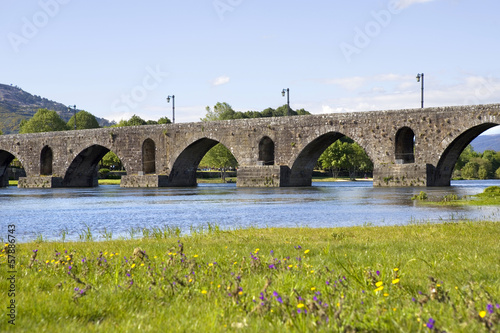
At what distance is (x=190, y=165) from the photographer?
6262 centimetres

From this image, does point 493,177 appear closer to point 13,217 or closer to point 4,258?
point 13,217

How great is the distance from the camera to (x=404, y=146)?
156ft

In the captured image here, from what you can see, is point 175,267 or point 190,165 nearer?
point 175,267

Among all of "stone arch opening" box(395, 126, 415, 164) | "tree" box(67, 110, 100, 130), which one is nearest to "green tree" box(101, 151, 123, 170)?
"tree" box(67, 110, 100, 130)

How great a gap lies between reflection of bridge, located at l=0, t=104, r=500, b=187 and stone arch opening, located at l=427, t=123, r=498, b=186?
93 millimetres

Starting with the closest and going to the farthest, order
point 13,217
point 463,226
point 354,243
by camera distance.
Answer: point 354,243 < point 463,226 < point 13,217

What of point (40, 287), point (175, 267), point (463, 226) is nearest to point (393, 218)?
point (463, 226)

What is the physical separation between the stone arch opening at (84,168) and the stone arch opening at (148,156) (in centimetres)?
665

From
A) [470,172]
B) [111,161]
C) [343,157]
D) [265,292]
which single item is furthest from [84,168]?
[470,172]

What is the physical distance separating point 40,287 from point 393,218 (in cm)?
1488

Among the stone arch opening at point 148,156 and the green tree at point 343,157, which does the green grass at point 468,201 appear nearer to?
the stone arch opening at point 148,156

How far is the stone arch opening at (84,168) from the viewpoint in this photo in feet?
216

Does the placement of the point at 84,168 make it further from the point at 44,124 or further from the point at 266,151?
the point at 44,124

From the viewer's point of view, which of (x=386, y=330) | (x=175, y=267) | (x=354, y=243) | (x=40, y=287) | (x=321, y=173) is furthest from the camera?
(x=321, y=173)
